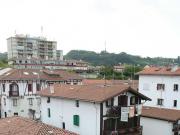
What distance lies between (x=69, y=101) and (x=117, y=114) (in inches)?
264

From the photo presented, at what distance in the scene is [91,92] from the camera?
31109 mm

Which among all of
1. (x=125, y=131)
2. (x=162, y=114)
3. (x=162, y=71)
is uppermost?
(x=162, y=71)

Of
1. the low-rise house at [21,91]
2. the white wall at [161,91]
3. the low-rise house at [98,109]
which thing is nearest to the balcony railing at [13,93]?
the low-rise house at [21,91]

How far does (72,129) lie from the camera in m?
32.4

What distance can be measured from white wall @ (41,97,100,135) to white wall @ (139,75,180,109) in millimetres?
20876

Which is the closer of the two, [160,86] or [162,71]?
[160,86]

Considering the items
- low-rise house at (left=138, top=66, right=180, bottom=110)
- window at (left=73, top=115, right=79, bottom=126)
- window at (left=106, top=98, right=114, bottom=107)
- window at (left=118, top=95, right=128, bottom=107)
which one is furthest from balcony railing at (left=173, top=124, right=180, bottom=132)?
window at (left=73, top=115, right=79, bottom=126)

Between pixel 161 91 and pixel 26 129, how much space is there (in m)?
29.0

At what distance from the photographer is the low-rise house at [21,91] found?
46906 mm

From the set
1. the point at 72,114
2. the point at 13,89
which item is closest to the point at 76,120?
the point at 72,114

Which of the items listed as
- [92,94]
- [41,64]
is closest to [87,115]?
[92,94]

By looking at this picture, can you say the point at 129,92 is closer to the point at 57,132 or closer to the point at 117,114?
the point at 117,114

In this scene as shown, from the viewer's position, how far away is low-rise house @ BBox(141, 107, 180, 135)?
109 feet

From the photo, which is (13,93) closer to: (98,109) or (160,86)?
(98,109)
